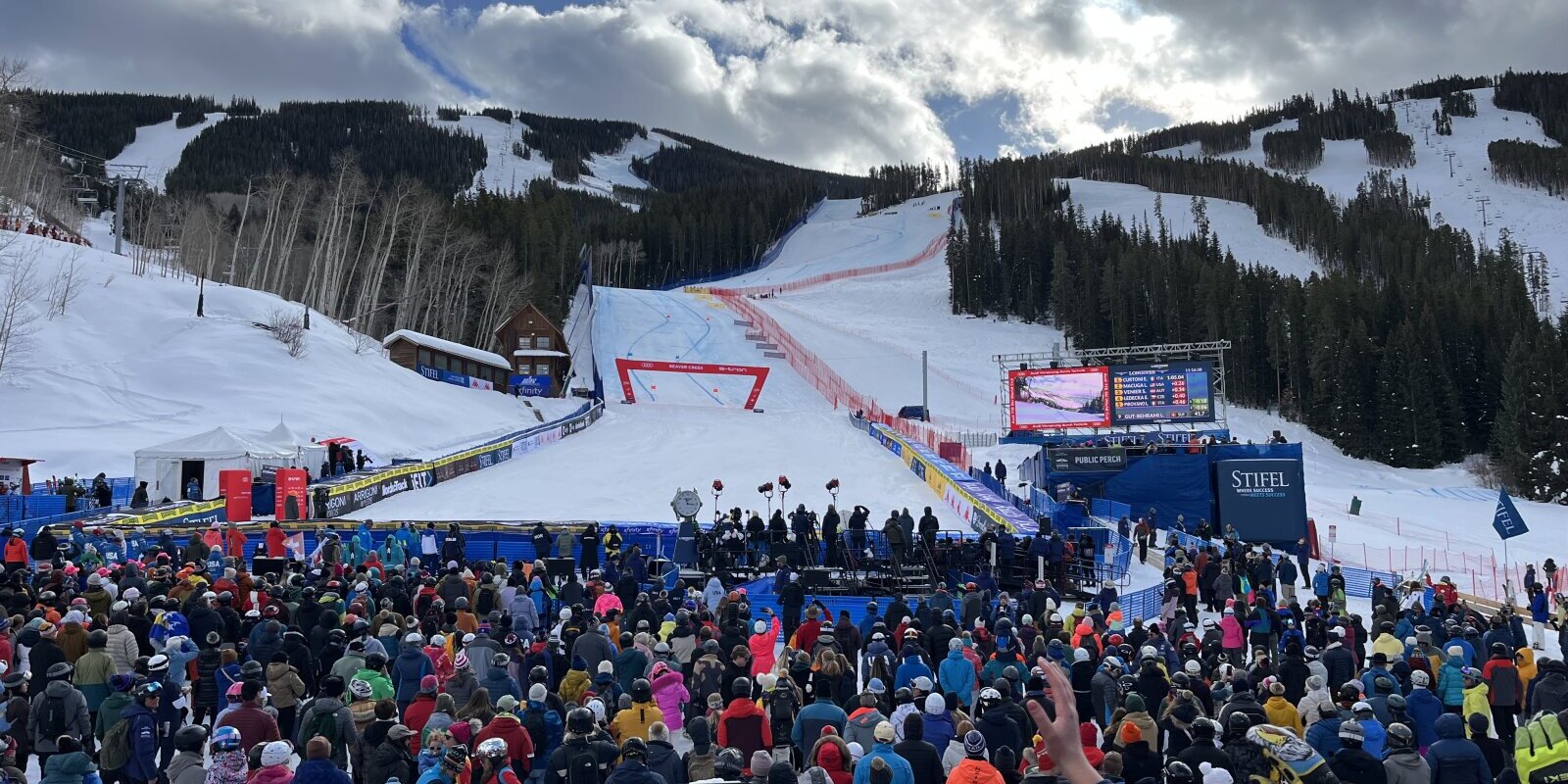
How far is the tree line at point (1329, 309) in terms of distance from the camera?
5841 cm

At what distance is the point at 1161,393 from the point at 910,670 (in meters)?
26.3

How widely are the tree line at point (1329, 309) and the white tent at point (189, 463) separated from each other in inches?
2064

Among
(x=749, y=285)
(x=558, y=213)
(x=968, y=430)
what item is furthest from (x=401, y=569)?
(x=749, y=285)

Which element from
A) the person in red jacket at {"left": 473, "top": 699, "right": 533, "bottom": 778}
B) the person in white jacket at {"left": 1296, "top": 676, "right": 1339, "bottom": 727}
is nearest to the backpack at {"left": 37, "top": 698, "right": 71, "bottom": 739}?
the person in red jacket at {"left": 473, "top": 699, "right": 533, "bottom": 778}

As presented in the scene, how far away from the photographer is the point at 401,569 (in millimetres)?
13945

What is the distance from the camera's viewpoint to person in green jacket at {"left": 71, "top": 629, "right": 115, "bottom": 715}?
828cm

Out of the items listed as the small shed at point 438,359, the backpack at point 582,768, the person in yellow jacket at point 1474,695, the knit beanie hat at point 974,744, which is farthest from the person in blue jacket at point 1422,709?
the small shed at point 438,359

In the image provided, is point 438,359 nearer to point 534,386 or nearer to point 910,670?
point 534,386

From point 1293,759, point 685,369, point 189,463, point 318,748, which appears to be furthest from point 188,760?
point 685,369

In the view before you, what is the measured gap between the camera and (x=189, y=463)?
25.9 metres

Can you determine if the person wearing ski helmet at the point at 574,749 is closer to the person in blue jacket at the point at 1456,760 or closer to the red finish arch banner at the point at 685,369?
the person in blue jacket at the point at 1456,760

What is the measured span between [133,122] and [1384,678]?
217 metres

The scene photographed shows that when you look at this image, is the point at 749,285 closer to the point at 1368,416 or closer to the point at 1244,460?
the point at 1368,416

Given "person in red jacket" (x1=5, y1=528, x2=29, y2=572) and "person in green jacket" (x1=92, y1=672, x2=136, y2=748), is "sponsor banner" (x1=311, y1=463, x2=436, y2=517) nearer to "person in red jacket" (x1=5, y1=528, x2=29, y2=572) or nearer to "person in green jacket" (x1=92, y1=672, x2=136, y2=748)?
"person in red jacket" (x1=5, y1=528, x2=29, y2=572)
